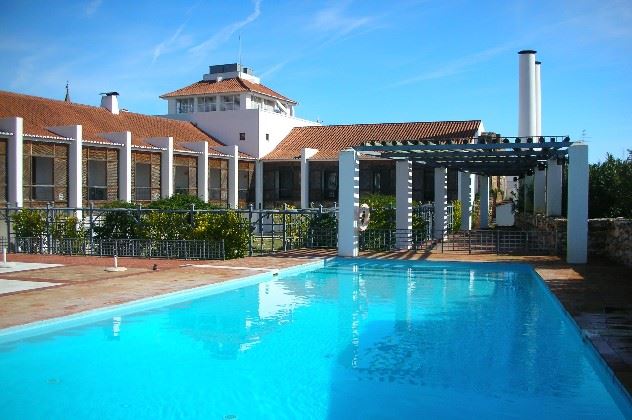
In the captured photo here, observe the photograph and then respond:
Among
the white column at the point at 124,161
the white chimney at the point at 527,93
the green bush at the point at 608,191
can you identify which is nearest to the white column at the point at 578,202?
the green bush at the point at 608,191

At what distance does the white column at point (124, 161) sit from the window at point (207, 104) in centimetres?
1556

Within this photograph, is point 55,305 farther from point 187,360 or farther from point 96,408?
point 96,408

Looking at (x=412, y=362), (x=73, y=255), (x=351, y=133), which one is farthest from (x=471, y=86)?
(x=351, y=133)

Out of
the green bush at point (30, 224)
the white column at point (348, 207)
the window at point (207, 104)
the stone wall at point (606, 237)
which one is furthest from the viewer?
the window at point (207, 104)

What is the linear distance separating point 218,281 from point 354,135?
2990cm

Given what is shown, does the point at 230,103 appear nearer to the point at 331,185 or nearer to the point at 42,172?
the point at 331,185

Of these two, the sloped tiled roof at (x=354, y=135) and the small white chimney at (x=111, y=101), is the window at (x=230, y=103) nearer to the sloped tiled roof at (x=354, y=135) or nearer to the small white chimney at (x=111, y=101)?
the sloped tiled roof at (x=354, y=135)

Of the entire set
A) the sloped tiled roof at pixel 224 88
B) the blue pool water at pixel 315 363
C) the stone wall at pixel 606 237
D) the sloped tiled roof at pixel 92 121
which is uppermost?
the sloped tiled roof at pixel 224 88

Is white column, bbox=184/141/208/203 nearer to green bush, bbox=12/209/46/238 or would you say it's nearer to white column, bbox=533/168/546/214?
green bush, bbox=12/209/46/238

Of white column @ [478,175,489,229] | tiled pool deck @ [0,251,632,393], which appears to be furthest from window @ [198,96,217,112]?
tiled pool deck @ [0,251,632,393]

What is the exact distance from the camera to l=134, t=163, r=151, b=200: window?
112 ft

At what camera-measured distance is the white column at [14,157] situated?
995 inches

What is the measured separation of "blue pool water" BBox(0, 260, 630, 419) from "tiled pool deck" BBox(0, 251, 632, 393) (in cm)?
38

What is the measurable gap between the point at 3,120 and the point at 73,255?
877cm
